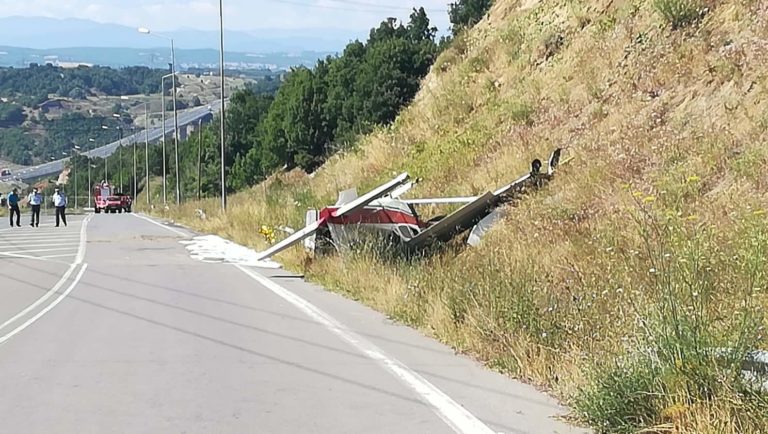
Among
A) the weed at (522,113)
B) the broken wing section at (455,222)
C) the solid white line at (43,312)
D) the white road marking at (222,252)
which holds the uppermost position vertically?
the weed at (522,113)

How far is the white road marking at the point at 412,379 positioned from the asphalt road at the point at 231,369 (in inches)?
0.7

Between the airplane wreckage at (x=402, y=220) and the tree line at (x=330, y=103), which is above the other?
the tree line at (x=330, y=103)

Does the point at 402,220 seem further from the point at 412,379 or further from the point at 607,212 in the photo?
the point at 412,379

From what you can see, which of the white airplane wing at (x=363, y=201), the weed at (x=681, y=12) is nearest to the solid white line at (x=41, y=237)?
the white airplane wing at (x=363, y=201)

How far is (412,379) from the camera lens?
29.9 ft

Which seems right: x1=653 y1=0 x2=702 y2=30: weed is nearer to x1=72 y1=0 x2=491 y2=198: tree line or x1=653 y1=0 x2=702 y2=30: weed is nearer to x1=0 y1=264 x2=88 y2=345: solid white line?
x1=0 y1=264 x2=88 y2=345: solid white line

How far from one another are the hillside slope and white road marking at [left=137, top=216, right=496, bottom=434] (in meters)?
0.80

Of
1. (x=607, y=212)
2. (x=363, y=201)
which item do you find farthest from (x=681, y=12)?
(x=363, y=201)

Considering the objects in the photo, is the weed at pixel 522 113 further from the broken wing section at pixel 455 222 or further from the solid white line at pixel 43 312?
the solid white line at pixel 43 312

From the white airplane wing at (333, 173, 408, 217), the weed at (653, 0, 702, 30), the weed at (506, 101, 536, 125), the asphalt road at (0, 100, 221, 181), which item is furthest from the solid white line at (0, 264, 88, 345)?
the asphalt road at (0, 100, 221, 181)

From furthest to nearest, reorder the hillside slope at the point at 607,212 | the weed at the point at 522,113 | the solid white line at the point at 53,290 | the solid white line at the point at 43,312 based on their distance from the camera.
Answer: the weed at the point at 522,113, the solid white line at the point at 53,290, the solid white line at the point at 43,312, the hillside slope at the point at 607,212

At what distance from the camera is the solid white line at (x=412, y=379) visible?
7473mm

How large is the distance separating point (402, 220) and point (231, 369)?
874 centimetres

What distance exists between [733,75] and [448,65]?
20.3 metres
